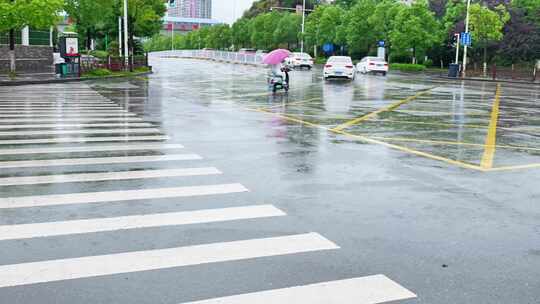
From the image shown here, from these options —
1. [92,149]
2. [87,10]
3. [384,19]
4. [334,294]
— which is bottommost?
[334,294]

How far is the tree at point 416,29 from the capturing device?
198 feet

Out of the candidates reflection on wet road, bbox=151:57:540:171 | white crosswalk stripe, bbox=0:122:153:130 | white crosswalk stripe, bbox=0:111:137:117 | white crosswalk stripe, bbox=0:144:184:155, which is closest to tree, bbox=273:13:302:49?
reflection on wet road, bbox=151:57:540:171

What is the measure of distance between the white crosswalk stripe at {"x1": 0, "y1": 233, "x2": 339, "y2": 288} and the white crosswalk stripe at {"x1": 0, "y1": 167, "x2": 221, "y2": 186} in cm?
336

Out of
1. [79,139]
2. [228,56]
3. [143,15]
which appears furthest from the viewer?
[228,56]

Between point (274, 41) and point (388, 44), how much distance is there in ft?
98.6

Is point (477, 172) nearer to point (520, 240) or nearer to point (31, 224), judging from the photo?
point (520, 240)

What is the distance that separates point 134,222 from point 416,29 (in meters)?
56.2

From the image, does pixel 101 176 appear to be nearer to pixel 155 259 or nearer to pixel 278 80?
pixel 155 259

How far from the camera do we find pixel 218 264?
5.66 meters

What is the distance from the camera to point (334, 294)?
198 inches

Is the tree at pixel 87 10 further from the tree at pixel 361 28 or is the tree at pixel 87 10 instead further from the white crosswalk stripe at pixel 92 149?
the white crosswalk stripe at pixel 92 149

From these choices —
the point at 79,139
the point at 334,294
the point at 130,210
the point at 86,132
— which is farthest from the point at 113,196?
the point at 86,132

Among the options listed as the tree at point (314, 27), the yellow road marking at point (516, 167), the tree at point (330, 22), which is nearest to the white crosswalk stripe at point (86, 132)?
the yellow road marking at point (516, 167)

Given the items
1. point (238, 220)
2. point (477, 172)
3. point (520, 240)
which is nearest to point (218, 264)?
point (238, 220)
